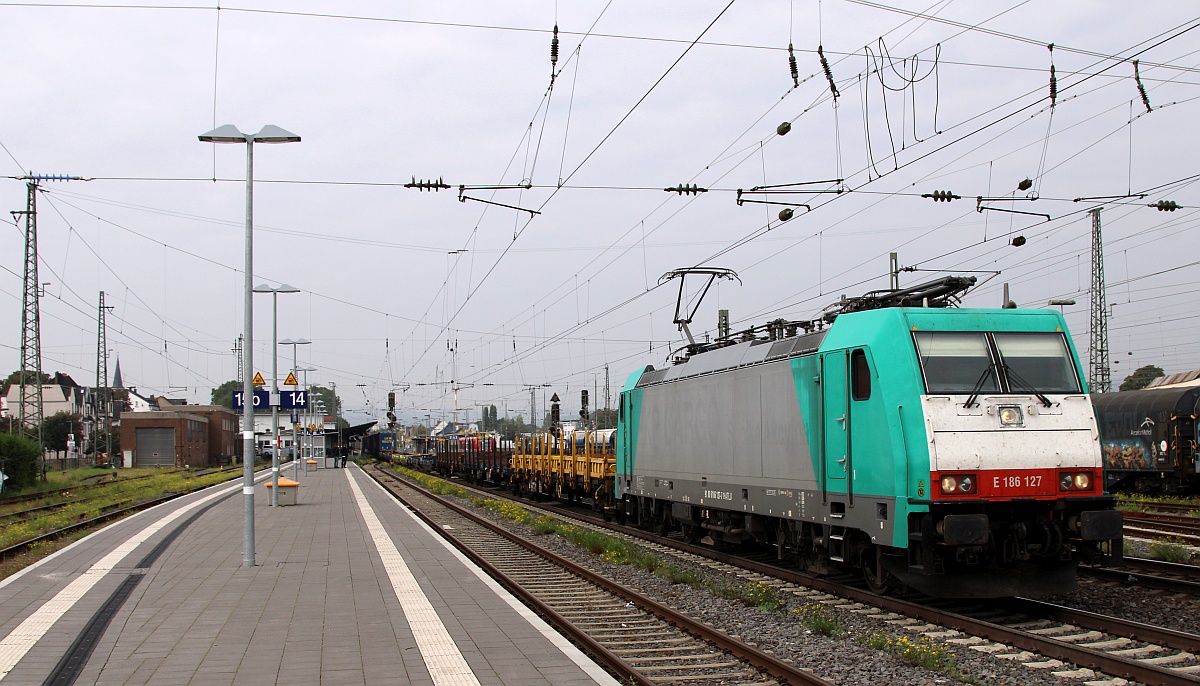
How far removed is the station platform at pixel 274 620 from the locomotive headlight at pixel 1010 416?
4.83 meters

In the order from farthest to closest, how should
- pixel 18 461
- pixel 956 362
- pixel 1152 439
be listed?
1. pixel 18 461
2. pixel 1152 439
3. pixel 956 362

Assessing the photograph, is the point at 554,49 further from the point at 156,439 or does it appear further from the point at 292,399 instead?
the point at 156,439

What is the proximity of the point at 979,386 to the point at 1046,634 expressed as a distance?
2.43 m

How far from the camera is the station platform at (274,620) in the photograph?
742cm

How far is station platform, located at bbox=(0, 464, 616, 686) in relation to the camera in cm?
742

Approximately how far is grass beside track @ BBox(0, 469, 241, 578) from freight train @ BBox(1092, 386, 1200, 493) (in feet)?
79.3

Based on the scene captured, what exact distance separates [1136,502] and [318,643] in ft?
71.9

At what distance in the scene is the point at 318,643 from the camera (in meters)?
8.44

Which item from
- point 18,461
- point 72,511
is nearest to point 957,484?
point 72,511

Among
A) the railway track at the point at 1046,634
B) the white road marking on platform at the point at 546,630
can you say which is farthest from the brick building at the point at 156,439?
the railway track at the point at 1046,634

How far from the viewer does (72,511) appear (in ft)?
86.9

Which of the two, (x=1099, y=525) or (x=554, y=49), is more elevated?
(x=554, y=49)

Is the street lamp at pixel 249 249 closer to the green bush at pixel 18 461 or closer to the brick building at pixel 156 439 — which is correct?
the green bush at pixel 18 461

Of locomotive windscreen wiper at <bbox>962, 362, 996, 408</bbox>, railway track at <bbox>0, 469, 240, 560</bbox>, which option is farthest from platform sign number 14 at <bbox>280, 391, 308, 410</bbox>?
locomotive windscreen wiper at <bbox>962, 362, 996, 408</bbox>
